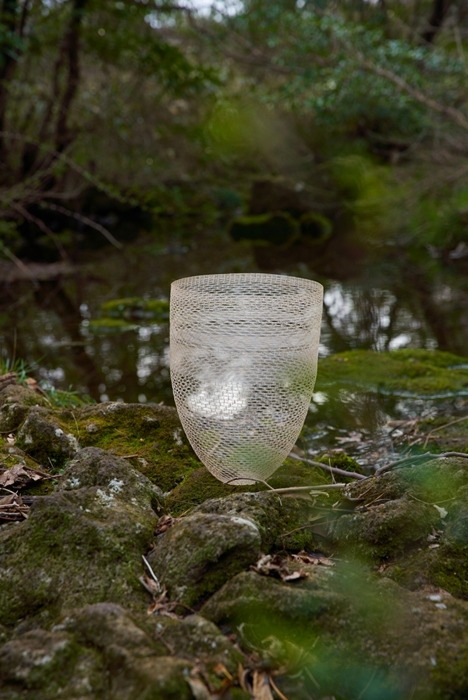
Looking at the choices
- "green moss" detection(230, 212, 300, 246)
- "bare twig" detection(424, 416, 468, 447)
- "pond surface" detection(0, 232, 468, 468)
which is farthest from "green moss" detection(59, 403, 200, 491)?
"green moss" detection(230, 212, 300, 246)

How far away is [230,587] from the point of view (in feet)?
6.47

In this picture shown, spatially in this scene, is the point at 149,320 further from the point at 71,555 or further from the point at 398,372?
the point at 71,555

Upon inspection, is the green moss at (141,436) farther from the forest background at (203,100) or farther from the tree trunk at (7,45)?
the tree trunk at (7,45)

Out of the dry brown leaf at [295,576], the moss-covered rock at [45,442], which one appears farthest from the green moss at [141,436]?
the dry brown leaf at [295,576]

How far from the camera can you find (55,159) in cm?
1241

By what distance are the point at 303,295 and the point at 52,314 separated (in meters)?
6.22

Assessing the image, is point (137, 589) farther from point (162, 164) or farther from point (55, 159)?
point (162, 164)

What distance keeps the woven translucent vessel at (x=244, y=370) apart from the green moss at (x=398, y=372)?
2373mm

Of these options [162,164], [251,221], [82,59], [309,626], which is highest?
[82,59]

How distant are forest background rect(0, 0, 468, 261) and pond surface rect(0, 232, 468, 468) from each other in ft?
3.23

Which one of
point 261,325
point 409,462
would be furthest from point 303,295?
point 409,462

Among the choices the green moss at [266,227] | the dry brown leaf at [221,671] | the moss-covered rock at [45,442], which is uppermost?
the green moss at [266,227]

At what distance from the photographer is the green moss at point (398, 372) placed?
5.01 m

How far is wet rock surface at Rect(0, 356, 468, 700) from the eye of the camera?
1.68 meters
